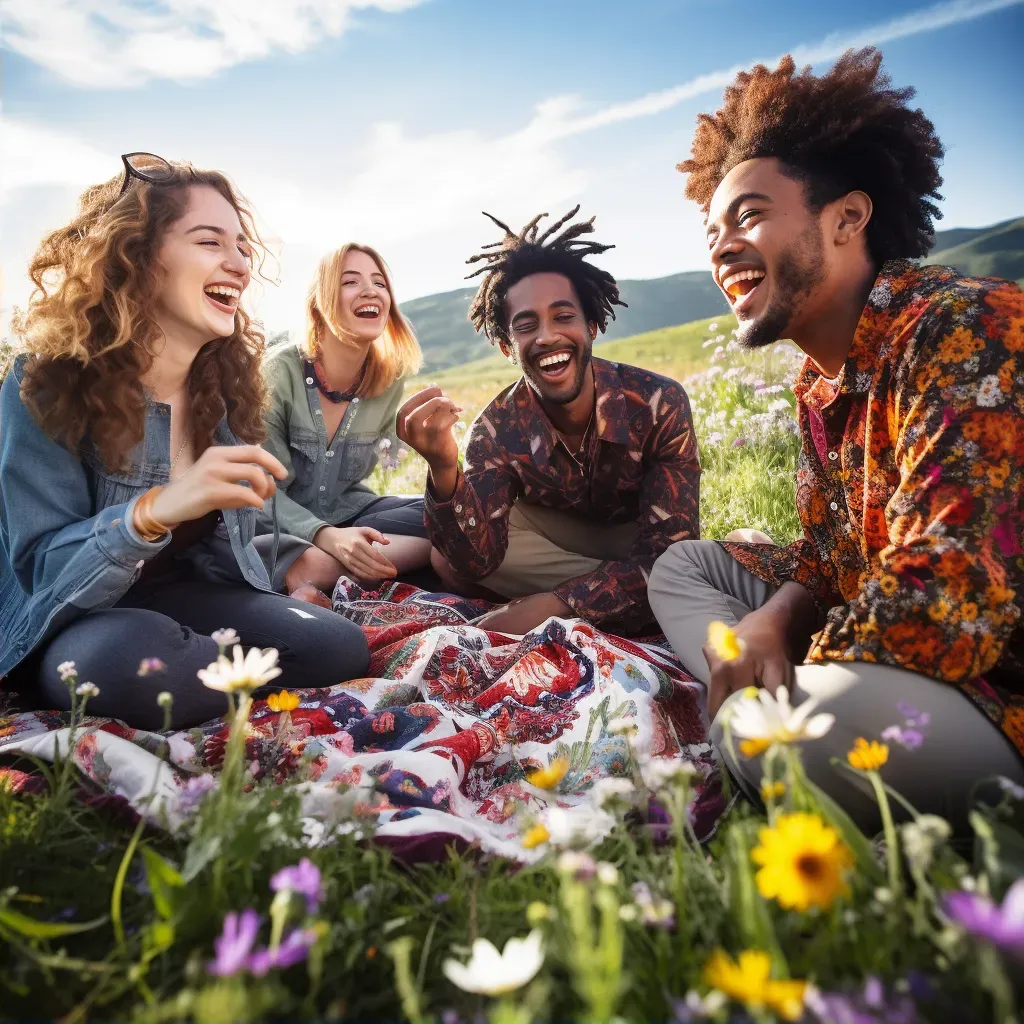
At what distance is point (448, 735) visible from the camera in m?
2.57

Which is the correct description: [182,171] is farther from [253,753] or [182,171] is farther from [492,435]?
[253,753]

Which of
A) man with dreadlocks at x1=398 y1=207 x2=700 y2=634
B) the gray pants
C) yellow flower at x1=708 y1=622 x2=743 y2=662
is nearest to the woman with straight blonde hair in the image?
man with dreadlocks at x1=398 y1=207 x2=700 y2=634

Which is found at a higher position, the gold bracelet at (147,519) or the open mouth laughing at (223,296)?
the open mouth laughing at (223,296)

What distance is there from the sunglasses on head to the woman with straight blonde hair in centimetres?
166

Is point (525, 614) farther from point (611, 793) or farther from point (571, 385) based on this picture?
point (611, 793)

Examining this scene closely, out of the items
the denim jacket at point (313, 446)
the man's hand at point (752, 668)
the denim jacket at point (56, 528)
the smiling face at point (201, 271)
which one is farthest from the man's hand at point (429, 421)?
the man's hand at point (752, 668)

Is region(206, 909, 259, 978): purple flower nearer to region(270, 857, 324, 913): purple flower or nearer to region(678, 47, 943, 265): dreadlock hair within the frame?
region(270, 857, 324, 913): purple flower

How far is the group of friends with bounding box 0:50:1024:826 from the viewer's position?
6.12 ft

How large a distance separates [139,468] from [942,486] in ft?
7.73

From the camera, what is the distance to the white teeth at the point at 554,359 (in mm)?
3750

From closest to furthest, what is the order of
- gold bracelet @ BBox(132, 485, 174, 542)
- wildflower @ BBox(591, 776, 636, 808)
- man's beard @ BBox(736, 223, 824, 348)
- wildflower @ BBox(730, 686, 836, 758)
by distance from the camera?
wildflower @ BBox(730, 686, 836, 758) < wildflower @ BBox(591, 776, 636, 808) < gold bracelet @ BBox(132, 485, 174, 542) < man's beard @ BBox(736, 223, 824, 348)

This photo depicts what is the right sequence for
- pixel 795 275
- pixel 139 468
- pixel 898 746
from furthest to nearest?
pixel 139 468, pixel 795 275, pixel 898 746

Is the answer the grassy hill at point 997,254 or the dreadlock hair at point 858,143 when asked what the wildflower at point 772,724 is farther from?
the grassy hill at point 997,254

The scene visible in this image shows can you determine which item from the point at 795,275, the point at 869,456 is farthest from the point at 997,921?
the point at 795,275
